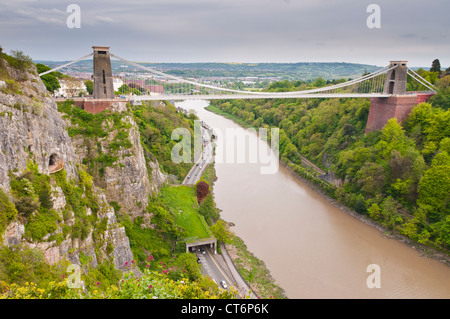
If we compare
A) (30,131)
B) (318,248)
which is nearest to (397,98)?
(318,248)

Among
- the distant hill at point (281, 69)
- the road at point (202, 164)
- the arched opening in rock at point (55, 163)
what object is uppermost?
the distant hill at point (281, 69)

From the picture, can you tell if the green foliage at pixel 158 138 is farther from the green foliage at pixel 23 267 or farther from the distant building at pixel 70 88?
the green foliage at pixel 23 267

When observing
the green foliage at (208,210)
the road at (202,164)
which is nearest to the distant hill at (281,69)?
the road at (202,164)

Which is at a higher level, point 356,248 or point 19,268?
point 19,268

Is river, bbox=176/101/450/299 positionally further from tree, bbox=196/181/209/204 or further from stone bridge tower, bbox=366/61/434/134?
stone bridge tower, bbox=366/61/434/134

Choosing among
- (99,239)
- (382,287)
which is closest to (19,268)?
(99,239)

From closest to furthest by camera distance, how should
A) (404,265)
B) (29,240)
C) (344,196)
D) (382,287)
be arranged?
(29,240) < (382,287) < (404,265) < (344,196)
